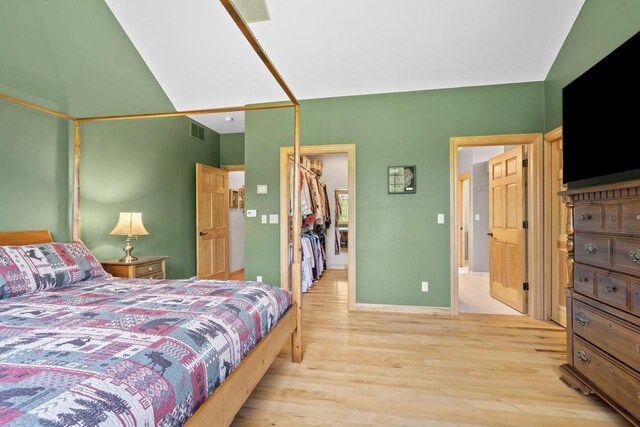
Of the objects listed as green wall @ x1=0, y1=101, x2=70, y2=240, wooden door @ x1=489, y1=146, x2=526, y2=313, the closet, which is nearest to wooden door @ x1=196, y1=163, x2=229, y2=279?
the closet

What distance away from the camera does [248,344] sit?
59.7 inches

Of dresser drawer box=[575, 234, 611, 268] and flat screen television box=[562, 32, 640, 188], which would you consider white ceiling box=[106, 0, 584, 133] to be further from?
dresser drawer box=[575, 234, 611, 268]

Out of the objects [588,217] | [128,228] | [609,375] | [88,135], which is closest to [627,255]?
[588,217]

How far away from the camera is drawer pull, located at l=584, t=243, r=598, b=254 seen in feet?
5.87

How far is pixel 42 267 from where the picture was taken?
2010 mm

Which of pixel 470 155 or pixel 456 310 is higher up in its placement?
pixel 470 155

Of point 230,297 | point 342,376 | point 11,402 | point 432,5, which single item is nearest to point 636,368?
point 342,376

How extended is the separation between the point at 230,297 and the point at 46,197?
84.2 inches

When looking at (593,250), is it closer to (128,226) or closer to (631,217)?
(631,217)

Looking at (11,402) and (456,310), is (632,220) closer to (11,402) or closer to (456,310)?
(456,310)

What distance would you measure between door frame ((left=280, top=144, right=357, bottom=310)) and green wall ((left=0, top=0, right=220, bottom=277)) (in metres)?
1.64

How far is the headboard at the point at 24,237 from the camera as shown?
2.24 m

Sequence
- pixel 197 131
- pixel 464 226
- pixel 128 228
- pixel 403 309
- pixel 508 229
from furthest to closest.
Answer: pixel 464 226
pixel 197 131
pixel 508 229
pixel 403 309
pixel 128 228

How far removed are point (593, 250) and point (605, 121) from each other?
0.78 meters
